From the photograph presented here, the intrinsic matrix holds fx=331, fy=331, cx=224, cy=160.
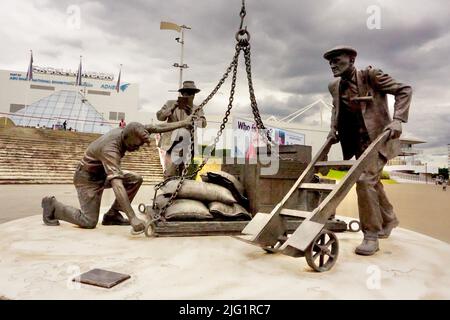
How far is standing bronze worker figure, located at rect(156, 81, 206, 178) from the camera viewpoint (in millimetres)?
5902

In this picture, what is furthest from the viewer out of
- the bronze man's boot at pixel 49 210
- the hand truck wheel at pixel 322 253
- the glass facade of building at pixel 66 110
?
the glass facade of building at pixel 66 110

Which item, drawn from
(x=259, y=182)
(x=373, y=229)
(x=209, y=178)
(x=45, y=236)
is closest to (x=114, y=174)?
(x=45, y=236)

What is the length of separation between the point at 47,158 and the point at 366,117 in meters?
15.0

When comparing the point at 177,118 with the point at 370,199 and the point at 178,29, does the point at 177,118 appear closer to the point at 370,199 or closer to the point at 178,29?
the point at 370,199

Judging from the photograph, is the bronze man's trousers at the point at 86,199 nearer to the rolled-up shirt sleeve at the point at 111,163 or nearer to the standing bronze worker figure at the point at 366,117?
the rolled-up shirt sleeve at the point at 111,163

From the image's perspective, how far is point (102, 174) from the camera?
163 inches

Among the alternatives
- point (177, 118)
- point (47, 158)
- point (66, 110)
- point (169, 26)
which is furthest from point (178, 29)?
point (66, 110)

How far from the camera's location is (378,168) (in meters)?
3.10

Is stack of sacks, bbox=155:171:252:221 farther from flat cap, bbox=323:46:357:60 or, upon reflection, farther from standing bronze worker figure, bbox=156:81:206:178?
flat cap, bbox=323:46:357:60

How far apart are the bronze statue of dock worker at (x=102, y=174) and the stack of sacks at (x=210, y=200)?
0.58 meters

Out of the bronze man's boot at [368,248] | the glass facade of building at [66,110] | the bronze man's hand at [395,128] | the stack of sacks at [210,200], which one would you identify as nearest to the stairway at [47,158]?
the stack of sacks at [210,200]

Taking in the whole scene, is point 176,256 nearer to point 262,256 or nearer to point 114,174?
point 262,256

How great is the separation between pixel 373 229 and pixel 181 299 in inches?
80.0

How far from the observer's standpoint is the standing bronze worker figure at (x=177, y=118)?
5902 mm
